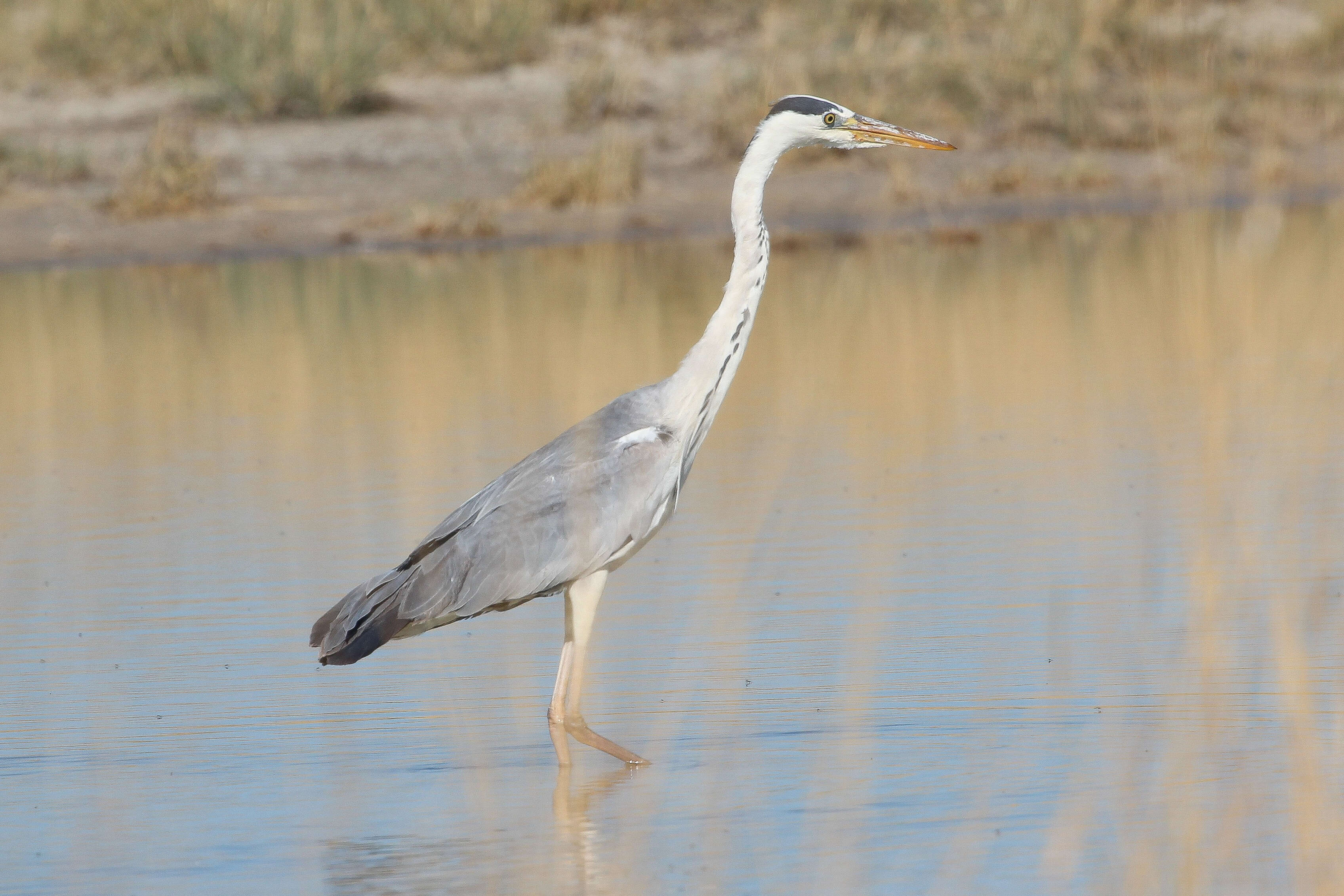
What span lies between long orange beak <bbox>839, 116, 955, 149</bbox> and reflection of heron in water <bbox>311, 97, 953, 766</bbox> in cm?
52

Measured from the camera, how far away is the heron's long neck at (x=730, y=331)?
5895 millimetres

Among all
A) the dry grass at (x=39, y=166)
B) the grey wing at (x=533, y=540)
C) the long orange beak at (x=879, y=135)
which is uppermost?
the long orange beak at (x=879, y=135)

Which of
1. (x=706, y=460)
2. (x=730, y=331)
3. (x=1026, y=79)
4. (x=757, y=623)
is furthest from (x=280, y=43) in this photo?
(x=730, y=331)

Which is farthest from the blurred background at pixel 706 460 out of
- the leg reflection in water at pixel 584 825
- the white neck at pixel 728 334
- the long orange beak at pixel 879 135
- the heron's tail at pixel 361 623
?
the white neck at pixel 728 334

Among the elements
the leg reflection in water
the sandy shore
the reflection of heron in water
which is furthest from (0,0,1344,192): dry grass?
the leg reflection in water

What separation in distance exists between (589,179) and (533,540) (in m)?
12.1

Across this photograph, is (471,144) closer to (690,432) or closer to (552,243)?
(552,243)

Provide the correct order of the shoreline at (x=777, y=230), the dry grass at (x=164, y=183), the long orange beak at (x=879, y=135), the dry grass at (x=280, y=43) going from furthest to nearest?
the dry grass at (x=280, y=43) < the dry grass at (x=164, y=183) < the shoreline at (x=777, y=230) < the long orange beak at (x=879, y=135)

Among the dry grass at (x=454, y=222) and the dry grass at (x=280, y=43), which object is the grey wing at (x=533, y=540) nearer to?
the dry grass at (x=454, y=222)

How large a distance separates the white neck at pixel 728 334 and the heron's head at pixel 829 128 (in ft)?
0.56

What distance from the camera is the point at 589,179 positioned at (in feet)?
57.8

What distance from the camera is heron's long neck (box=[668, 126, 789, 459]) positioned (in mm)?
5895

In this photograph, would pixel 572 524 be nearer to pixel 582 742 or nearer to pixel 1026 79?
pixel 582 742

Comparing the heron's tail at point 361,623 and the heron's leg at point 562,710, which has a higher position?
the heron's tail at point 361,623
